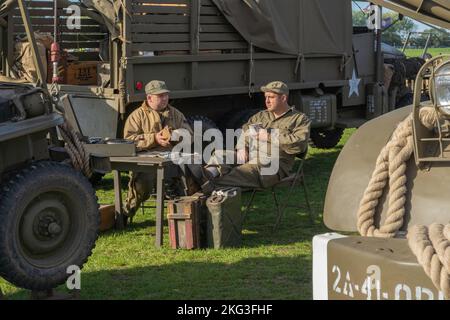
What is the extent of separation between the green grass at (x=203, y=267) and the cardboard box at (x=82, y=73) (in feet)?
8.90

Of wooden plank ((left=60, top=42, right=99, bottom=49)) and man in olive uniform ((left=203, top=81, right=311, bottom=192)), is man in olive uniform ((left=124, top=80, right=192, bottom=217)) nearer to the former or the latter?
man in olive uniform ((left=203, top=81, right=311, bottom=192))

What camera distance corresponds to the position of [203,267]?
6438 mm

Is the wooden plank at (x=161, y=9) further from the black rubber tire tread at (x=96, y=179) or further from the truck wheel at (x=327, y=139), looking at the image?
the truck wheel at (x=327, y=139)

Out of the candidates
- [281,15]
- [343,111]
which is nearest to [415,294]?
[281,15]

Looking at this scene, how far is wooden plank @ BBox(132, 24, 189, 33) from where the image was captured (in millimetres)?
9175

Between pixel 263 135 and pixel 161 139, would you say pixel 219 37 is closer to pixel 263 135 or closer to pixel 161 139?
pixel 263 135

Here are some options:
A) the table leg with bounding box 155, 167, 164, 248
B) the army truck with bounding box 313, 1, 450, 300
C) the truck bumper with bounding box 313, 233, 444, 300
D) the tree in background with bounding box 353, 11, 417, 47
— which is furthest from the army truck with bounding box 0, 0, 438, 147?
the truck bumper with bounding box 313, 233, 444, 300

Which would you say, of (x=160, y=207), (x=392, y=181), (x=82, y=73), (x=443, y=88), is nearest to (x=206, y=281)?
(x=160, y=207)

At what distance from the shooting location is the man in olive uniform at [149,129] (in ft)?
25.5

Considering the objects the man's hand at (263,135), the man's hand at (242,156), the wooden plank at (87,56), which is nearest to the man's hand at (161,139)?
the man's hand at (242,156)

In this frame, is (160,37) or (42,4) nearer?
(160,37)

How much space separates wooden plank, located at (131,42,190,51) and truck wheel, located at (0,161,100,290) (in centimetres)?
413

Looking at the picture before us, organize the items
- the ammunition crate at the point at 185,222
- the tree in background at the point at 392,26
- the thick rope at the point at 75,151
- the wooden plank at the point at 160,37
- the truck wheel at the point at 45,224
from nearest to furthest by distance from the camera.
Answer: the truck wheel at the point at 45,224 < the thick rope at the point at 75,151 < the ammunition crate at the point at 185,222 < the wooden plank at the point at 160,37 < the tree in background at the point at 392,26

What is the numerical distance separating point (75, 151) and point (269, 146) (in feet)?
9.02
